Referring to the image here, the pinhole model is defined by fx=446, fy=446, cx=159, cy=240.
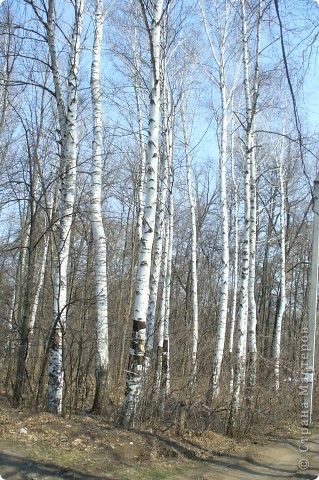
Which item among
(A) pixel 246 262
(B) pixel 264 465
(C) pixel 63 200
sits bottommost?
(B) pixel 264 465

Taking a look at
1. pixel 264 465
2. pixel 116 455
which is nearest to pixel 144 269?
pixel 116 455

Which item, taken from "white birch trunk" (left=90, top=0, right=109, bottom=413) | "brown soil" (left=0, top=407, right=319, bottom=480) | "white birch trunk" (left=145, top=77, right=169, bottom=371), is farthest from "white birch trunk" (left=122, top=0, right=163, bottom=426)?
"white birch trunk" (left=145, top=77, right=169, bottom=371)

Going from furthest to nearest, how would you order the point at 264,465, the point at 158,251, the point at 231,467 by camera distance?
1. the point at 158,251
2. the point at 264,465
3. the point at 231,467

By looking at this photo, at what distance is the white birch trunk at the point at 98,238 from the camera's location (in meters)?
7.75

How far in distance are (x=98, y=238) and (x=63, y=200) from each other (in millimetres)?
1024

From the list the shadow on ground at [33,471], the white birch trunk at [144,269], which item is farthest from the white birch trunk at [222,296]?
the shadow on ground at [33,471]

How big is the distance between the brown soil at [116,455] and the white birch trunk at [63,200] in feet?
2.11

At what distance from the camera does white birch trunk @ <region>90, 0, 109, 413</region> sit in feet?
25.4

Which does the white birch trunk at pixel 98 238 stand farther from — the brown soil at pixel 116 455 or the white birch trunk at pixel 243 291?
the white birch trunk at pixel 243 291

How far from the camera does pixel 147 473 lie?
530 cm

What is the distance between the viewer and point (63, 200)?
7520 mm

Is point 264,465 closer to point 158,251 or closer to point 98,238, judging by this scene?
point 98,238

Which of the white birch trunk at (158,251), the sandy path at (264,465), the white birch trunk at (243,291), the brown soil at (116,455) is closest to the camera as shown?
the brown soil at (116,455)

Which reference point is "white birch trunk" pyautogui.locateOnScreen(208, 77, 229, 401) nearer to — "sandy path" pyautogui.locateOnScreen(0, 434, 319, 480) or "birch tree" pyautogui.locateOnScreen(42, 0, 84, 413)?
"sandy path" pyautogui.locateOnScreen(0, 434, 319, 480)
